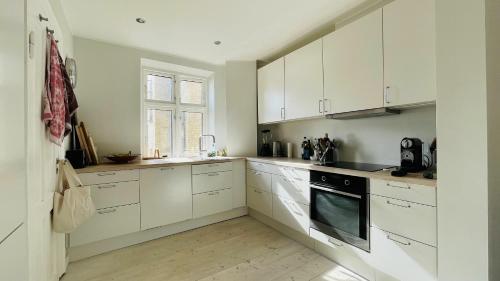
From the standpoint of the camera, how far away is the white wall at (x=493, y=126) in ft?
3.88

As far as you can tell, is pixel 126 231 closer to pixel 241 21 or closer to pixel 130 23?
pixel 130 23

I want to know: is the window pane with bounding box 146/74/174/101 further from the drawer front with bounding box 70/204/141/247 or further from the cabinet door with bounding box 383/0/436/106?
the cabinet door with bounding box 383/0/436/106

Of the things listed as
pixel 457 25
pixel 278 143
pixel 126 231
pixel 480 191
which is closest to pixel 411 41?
pixel 457 25

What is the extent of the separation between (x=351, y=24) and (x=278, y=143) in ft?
6.01

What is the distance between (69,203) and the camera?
1704mm

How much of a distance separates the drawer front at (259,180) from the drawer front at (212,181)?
0.93ft

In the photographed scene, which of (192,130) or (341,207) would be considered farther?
(192,130)

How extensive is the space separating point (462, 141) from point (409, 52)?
0.83 meters

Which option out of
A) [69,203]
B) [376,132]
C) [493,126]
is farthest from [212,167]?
[493,126]

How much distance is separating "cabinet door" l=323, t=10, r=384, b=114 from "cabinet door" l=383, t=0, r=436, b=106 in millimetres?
75

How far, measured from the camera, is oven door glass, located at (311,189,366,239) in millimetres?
1808

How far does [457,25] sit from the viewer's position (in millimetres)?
1258

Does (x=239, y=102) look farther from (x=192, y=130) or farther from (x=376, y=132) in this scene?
(x=376, y=132)

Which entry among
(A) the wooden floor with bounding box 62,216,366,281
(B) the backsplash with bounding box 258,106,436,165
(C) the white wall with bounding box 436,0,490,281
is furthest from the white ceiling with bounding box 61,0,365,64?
(A) the wooden floor with bounding box 62,216,366,281
